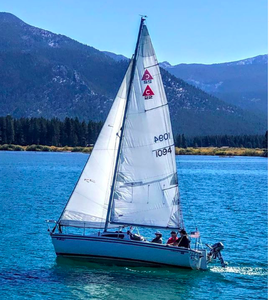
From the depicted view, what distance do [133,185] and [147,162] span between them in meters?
1.40

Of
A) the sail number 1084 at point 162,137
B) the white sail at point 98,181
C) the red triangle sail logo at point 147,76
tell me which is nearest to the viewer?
the red triangle sail logo at point 147,76

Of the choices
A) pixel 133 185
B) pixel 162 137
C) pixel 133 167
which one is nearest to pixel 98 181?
pixel 133 185

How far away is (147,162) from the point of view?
31.5 m

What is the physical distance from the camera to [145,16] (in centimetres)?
2977

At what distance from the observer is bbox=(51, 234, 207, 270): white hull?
30.2 m

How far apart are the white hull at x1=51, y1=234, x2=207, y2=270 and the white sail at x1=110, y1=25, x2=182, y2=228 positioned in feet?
4.81

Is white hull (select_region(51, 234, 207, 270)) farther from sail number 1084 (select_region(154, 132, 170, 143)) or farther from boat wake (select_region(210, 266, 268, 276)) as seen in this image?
sail number 1084 (select_region(154, 132, 170, 143))

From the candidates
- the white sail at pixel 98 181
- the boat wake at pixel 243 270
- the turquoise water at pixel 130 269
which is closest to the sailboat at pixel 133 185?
the white sail at pixel 98 181

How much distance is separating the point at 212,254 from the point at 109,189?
6.31 metres

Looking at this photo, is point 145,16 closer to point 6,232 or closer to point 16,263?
point 16,263

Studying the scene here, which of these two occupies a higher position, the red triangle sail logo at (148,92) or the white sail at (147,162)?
the red triangle sail logo at (148,92)

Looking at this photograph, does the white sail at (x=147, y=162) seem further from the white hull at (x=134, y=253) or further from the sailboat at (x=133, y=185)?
the white hull at (x=134, y=253)

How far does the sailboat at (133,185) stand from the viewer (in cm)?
3034

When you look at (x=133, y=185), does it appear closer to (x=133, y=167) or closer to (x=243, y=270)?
(x=133, y=167)
